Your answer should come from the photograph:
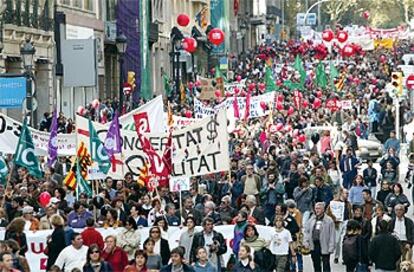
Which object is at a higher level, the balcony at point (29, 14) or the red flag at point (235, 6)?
the red flag at point (235, 6)

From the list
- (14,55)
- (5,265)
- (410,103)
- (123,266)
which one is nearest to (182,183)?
(123,266)

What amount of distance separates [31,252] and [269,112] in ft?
67.9

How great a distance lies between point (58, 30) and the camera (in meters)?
46.7

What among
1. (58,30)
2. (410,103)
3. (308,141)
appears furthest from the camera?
(410,103)

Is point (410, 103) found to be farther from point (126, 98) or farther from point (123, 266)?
point (123, 266)

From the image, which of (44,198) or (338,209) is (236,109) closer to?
(338,209)

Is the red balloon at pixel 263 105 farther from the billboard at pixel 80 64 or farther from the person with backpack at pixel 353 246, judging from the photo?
the person with backpack at pixel 353 246

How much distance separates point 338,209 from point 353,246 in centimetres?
305

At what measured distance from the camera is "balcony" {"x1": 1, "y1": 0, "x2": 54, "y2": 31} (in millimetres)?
41328

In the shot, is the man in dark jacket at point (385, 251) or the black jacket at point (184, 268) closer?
the black jacket at point (184, 268)

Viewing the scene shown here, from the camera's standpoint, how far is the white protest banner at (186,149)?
894 inches

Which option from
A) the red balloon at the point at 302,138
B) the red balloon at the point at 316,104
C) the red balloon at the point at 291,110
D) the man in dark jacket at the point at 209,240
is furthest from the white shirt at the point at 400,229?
the red balloon at the point at 316,104

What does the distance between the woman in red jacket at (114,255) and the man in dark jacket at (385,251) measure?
2810 mm

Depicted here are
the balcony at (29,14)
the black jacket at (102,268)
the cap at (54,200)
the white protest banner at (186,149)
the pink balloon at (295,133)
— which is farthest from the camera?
the balcony at (29,14)
